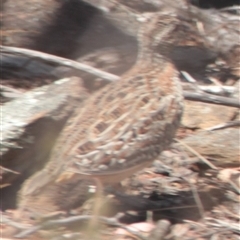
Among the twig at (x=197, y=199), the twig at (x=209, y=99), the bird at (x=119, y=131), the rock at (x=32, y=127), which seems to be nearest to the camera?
the bird at (x=119, y=131)

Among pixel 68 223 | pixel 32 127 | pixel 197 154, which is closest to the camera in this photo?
pixel 68 223

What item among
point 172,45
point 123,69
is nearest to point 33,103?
point 123,69

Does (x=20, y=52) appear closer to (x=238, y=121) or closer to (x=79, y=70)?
(x=79, y=70)

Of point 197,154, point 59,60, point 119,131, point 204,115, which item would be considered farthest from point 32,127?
point 204,115

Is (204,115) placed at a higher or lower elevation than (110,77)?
lower

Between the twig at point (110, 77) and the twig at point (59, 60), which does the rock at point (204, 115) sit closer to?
the twig at point (110, 77)

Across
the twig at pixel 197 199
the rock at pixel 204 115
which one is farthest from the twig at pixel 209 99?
the twig at pixel 197 199

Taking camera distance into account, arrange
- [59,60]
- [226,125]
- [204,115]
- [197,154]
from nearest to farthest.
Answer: [197,154]
[59,60]
[226,125]
[204,115]

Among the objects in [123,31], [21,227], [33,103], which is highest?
[123,31]

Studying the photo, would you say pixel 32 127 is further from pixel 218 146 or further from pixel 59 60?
pixel 218 146
